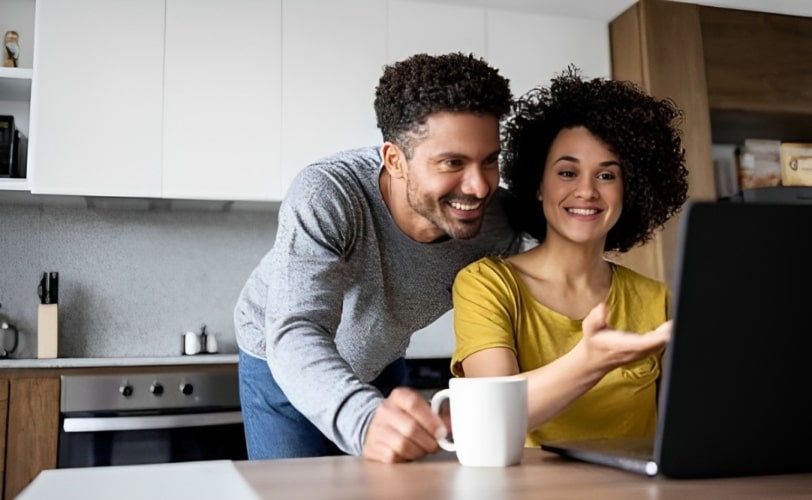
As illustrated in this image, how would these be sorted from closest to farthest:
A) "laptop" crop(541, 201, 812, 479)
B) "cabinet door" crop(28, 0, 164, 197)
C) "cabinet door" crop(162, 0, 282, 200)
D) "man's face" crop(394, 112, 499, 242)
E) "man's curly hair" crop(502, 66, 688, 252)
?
"laptop" crop(541, 201, 812, 479), "man's face" crop(394, 112, 499, 242), "man's curly hair" crop(502, 66, 688, 252), "cabinet door" crop(28, 0, 164, 197), "cabinet door" crop(162, 0, 282, 200)

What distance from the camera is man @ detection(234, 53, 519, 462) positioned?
37.3 inches

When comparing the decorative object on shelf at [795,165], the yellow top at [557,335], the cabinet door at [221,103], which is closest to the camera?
the yellow top at [557,335]

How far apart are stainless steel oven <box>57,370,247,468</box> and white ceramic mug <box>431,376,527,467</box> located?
1.90 m

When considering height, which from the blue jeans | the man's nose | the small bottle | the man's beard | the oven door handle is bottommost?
the oven door handle

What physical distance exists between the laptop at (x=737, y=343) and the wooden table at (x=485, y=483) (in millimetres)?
24

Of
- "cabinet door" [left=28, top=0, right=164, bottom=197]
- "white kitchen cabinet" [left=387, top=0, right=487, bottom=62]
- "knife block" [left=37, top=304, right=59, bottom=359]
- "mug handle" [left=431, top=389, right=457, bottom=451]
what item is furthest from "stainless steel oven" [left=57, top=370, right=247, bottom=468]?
"mug handle" [left=431, top=389, right=457, bottom=451]

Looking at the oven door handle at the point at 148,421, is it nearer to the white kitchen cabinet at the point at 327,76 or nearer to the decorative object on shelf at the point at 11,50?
the white kitchen cabinet at the point at 327,76

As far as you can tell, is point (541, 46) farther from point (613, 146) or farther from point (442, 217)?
point (442, 217)

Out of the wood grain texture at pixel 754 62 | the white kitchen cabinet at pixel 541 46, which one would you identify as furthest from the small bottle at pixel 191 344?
the wood grain texture at pixel 754 62

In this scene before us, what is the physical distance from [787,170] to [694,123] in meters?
0.56

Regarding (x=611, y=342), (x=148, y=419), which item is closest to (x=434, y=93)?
(x=611, y=342)

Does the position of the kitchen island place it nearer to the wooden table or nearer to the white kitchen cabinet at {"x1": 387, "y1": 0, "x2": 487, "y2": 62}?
the wooden table

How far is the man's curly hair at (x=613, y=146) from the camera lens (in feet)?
4.54

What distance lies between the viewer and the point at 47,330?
9.11ft
